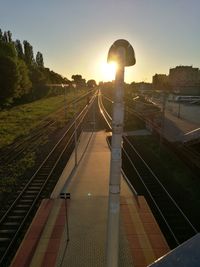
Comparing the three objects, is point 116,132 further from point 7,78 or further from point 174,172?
point 7,78

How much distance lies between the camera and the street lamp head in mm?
5332

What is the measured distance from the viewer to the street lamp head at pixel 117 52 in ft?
17.5

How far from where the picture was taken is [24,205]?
15734 mm

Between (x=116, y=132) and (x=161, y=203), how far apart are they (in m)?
11.9

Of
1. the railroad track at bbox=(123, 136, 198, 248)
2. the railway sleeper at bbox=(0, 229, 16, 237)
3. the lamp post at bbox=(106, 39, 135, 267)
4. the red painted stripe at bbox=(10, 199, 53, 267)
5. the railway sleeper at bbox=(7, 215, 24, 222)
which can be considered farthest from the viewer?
the railway sleeper at bbox=(7, 215, 24, 222)

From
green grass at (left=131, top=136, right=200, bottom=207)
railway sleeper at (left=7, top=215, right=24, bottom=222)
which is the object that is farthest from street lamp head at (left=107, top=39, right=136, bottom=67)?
green grass at (left=131, top=136, right=200, bottom=207)

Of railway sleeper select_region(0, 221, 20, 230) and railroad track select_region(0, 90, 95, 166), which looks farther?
railroad track select_region(0, 90, 95, 166)

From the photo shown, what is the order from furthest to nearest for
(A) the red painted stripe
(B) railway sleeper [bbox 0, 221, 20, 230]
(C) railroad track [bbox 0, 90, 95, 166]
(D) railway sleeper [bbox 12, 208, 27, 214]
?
1. (C) railroad track [bbox 0, 90, 95, 166]
2. (D) railway sleeper [bbox 12, 208, 27, 214]
3. (B) railway sleeper [bbox 0, 221, 20, 230]
4. (A) the red painted stripe

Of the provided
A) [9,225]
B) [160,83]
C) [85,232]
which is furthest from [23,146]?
[160,83]

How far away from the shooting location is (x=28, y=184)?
18359 mm

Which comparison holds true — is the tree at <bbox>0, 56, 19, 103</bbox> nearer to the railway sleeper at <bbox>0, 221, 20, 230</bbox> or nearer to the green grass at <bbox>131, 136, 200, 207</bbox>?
the green grass at <bbox>131, 136, 200, 207</bbox>

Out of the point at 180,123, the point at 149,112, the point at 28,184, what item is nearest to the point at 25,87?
the point at 149,112

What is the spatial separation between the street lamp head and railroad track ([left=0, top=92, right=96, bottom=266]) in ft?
27.7

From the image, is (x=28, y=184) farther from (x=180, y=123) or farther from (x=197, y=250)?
(x=180, y=123)
